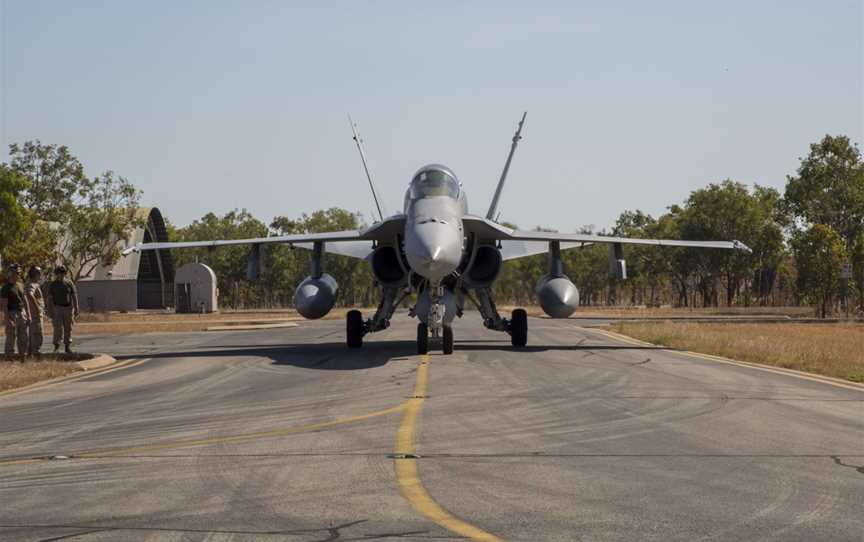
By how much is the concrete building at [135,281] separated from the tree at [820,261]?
1624 inches

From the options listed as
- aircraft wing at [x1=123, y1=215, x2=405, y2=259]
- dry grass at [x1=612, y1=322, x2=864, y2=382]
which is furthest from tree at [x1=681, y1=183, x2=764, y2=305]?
aircraft wing at [x1=123, y1=215, x2=405, y2=259]

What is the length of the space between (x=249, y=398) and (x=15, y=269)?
7583 mm

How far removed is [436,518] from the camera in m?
6.01

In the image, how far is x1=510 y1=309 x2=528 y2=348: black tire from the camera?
23.8 metres

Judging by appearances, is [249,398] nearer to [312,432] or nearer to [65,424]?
[65,424]

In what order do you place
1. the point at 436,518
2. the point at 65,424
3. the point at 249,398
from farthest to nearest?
the point at 249,398, the point at 65,424, the point at 436,518

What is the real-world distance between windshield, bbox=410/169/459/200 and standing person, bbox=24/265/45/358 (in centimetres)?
757

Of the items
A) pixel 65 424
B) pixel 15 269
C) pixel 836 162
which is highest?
pixel 836 162

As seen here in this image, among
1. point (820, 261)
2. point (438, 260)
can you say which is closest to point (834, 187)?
point (820, 261)

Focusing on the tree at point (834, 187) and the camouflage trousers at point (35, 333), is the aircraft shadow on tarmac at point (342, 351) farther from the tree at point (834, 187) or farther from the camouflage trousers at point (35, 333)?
the tree at point (834, 187)

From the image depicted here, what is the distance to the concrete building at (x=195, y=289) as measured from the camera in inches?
2847

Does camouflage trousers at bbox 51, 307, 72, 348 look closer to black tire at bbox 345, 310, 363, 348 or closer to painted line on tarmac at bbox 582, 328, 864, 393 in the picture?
black tire at bbox 345, 310, 363, 348

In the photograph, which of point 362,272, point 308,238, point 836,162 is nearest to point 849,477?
point 308,238

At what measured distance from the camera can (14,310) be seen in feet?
63.8
